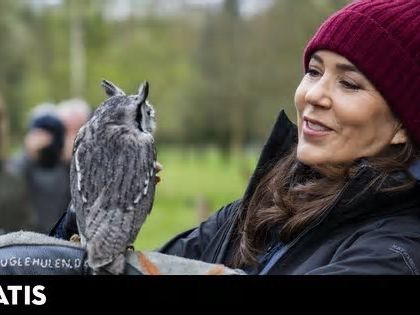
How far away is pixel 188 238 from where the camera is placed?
8.58ft

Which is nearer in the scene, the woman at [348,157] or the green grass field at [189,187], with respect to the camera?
the woman at [348,157]

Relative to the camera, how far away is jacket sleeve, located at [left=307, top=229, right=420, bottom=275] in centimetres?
197

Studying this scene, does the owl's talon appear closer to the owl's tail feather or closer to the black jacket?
the owl's tail feather

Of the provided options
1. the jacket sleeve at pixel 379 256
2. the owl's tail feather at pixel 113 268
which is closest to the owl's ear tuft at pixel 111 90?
the owl's tail feather at pixel 113 268

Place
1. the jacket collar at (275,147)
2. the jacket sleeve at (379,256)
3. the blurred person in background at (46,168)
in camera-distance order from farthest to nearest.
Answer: the blurred person in background at (46,168), the jacket collar at (275,147), the jacket sleeve at (379,256)

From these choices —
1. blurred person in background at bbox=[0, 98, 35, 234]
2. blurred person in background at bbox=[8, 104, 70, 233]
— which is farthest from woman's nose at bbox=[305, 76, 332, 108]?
blurred person in background at bbox=[8, 104, 70, 233]

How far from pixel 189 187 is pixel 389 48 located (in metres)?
19.8

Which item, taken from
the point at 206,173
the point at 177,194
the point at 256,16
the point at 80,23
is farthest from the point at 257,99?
the point at 206,173

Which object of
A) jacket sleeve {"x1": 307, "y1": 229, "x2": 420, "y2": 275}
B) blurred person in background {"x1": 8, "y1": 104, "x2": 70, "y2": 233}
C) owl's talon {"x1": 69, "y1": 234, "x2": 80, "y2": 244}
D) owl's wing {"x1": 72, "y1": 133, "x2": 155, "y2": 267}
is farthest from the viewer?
blurred person in background {"x1": 8, "y1": 104, "x2": 70, "y2": 233}

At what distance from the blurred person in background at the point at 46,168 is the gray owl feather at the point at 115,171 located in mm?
4767

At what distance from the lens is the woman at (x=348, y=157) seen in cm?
219

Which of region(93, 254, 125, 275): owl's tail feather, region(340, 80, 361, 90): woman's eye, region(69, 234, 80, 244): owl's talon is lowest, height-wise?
region(69, 234, 80, 244): owl's talon

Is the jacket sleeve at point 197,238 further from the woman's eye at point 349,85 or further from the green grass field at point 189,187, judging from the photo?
the green grass field at point 189,187
